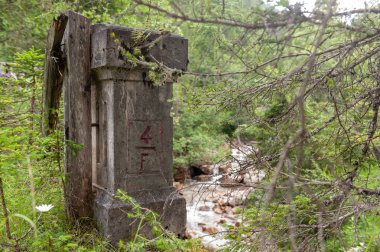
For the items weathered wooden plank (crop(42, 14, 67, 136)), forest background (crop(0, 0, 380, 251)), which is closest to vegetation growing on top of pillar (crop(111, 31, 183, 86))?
forest background (crop(0, 0, 380, 251))

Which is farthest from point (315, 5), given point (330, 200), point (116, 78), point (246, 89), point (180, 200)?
point (180, 200)

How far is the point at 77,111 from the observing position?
123 inches

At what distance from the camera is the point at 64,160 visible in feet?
10.7

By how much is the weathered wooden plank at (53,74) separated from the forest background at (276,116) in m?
0.19

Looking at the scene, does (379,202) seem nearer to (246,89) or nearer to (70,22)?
(246,89)

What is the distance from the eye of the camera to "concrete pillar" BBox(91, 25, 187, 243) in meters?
2.94

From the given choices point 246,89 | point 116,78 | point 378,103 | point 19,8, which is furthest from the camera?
point 19,8

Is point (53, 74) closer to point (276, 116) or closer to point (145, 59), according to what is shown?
point (145, 59)

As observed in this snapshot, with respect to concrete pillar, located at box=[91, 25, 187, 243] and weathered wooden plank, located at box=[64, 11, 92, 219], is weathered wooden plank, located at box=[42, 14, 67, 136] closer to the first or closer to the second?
weathered wooden plank, located at box=[64, 11, 92, 219]

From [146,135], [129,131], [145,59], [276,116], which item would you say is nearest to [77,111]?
[129,131]

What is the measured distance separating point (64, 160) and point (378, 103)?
2693 mm

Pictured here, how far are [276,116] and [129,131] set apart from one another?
1.34m

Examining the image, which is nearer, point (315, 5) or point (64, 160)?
point (315, 5)

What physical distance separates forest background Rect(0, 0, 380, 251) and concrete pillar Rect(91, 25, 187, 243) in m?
0.32
